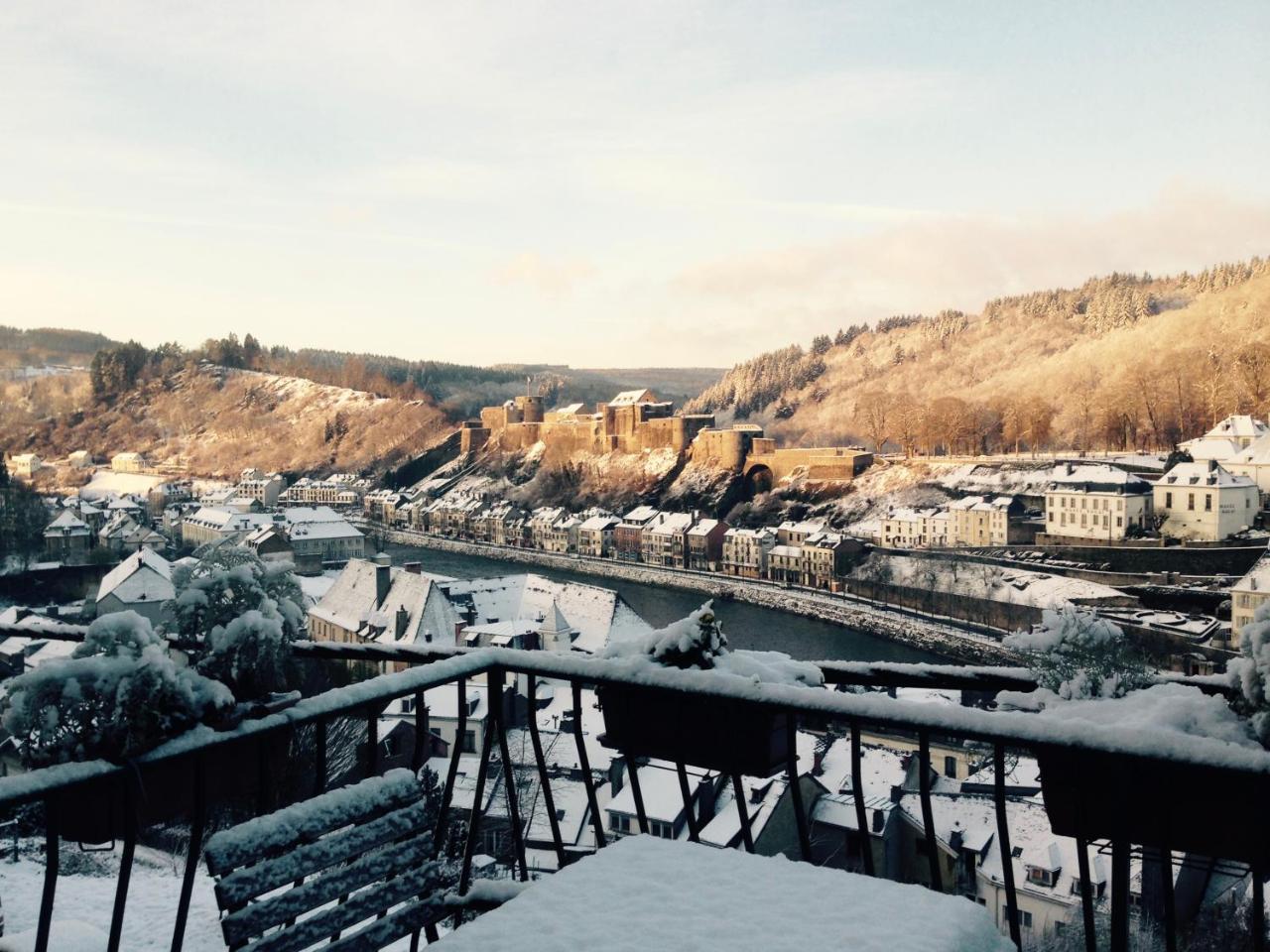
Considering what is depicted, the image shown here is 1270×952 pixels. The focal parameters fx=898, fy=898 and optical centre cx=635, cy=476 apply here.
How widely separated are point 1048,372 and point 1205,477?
9562 millimetres

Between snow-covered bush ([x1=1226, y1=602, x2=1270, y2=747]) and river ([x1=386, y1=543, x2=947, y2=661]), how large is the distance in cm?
1499

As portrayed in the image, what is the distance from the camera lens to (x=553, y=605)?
68.3ft

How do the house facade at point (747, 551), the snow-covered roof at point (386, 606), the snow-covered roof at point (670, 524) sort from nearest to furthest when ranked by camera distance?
1. the snow-covered roof at point (386, 606)
2. the house facade at point (747, 551)
3. the snow-covered roof at point (670, 524)

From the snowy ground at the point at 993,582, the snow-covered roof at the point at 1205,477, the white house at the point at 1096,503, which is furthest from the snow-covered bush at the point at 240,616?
the snow-covered roof at the point at 1205,477

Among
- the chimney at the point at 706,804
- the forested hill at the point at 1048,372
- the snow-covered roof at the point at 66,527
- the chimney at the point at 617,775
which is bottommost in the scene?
the chimney at the point at 617,775

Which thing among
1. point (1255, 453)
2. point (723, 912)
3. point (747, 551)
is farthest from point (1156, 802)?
point (747, 551)

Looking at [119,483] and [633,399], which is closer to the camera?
[119,483]

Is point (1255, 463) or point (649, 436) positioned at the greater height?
point (649, 436)

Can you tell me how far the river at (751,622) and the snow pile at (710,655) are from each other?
1462 centimetres

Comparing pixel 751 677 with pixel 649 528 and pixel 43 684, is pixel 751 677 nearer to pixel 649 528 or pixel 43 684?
pixel 43 684

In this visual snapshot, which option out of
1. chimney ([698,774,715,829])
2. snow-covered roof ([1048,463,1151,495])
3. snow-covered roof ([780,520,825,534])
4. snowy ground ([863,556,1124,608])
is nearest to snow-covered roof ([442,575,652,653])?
snowy ground ([863,556,1124,608])

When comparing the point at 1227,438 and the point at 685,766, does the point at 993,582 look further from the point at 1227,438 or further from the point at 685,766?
the point at 685,766

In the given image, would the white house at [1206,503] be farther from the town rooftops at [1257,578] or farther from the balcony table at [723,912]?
the balcony table at [723,912]

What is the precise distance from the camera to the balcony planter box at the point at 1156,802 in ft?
3.90
